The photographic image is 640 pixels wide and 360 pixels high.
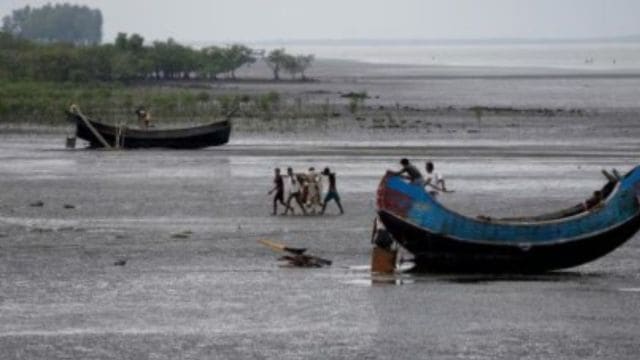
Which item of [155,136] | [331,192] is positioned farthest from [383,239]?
[155,136]

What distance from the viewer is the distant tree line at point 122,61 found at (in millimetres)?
115963

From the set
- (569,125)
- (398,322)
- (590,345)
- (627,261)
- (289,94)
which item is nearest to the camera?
(590,345)

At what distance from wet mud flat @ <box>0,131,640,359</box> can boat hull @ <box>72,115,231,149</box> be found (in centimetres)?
1141

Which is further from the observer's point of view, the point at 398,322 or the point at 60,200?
the point at 60,200

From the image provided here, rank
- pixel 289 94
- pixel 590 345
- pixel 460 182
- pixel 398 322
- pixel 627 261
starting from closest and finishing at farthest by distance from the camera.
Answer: pixel 590 345, pixel 398 322, pixel 627 261, pixel 460 182, pixel 289 94

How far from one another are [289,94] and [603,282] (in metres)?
80.7

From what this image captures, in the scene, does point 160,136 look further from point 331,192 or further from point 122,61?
point 122,61

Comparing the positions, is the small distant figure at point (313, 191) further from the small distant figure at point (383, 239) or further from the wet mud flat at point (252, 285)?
the small distant figure at point (383, 239)

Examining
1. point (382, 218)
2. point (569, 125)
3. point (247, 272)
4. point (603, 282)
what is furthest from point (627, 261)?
point (569, 125)

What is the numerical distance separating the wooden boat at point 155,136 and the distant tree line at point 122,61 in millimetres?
44225

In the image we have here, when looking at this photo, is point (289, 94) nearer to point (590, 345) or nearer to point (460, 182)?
point (460, 182)

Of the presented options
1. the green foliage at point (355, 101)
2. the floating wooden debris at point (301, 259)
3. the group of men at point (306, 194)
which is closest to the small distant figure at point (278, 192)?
the group of men at point (306, 194)

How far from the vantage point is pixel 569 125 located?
264ft

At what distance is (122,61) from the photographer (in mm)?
126438
